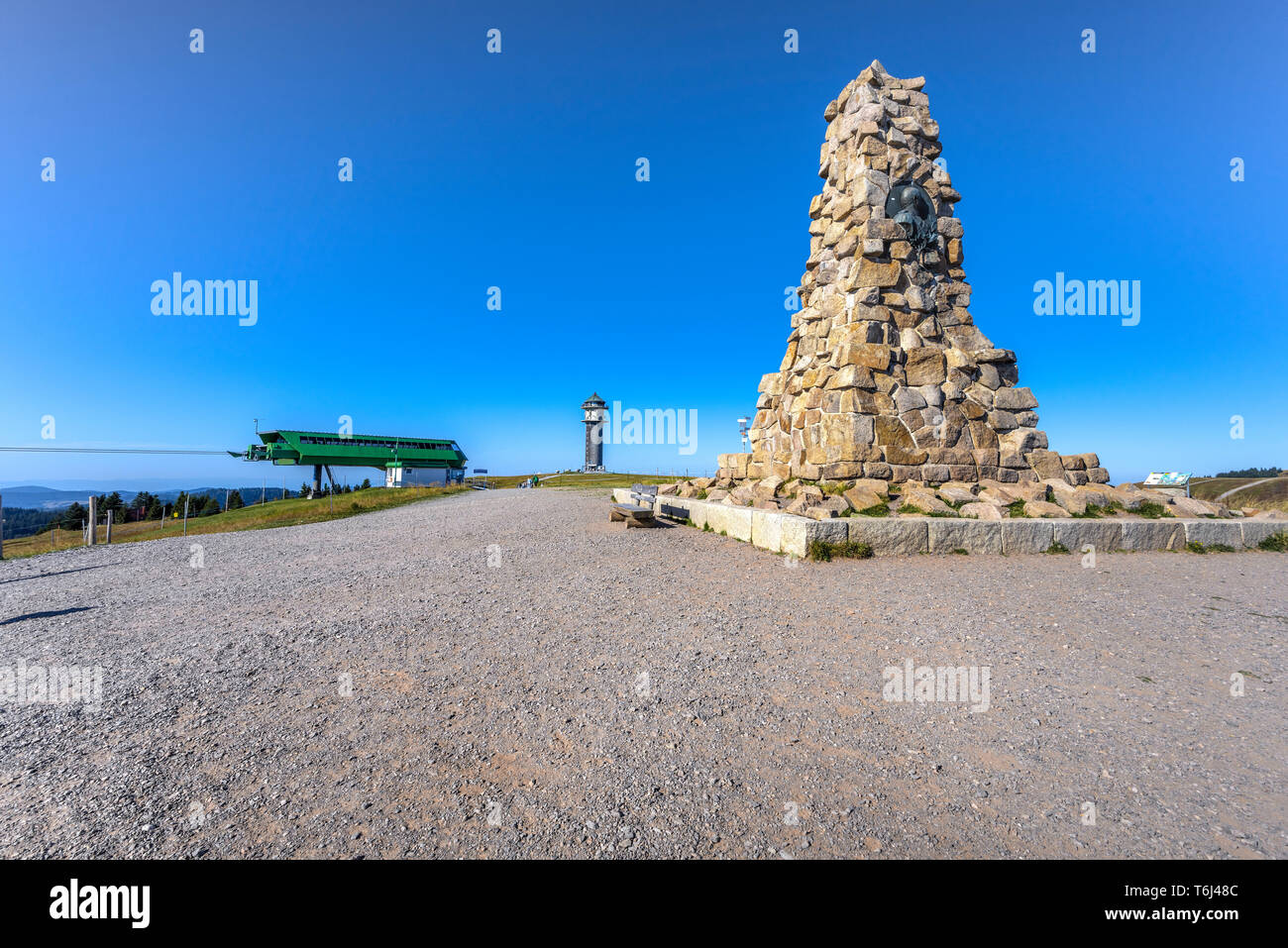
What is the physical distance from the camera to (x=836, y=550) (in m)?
7.46

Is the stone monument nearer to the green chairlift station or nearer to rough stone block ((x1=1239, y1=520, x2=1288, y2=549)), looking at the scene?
rough stone block ((x1=1239, y1=520, x2=1288, y2=549))

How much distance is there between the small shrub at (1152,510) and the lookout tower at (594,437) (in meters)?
46.3

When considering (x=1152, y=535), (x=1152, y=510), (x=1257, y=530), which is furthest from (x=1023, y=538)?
(x=1257, y=530)

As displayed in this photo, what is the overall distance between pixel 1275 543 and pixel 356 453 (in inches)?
2122

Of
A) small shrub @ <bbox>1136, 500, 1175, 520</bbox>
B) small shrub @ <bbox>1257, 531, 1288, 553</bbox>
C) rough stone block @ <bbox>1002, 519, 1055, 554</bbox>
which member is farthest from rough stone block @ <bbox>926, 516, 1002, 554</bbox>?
small shrub @ <bbox>1257, 531, 1288, 553</bbox>

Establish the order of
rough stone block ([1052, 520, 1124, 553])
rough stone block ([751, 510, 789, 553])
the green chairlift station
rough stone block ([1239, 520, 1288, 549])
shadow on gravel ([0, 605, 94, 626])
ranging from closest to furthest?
shadow on gravel ([0, 605, 94, 626])
rough stone block ([1052, 520, 1124, 553])
rough stone block ([751, 510, 789, 553])
rough stone block ([1239, 520, 1288, 549])
the green chairlift station

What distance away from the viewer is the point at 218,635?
4.66 m

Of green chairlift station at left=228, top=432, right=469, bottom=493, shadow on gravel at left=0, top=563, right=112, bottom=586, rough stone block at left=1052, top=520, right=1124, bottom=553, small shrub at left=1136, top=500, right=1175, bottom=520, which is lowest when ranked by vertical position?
shadow on gravel at left=0, top=563, right=112, bottom=586

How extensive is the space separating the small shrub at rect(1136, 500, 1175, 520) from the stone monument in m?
1.39

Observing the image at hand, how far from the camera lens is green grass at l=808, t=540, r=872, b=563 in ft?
24.0
